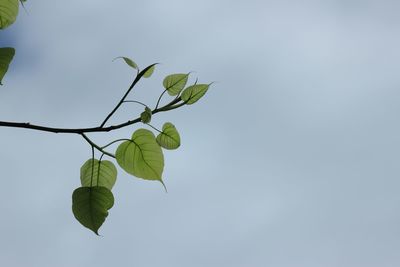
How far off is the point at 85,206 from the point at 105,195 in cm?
7

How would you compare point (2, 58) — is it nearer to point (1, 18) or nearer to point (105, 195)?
point (1, 18)

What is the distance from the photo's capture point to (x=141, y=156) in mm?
1515

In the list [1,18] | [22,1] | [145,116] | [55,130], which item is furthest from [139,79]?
[22,1]

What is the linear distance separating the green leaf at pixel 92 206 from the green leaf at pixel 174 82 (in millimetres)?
483

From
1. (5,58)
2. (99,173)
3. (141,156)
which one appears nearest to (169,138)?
(141,156)

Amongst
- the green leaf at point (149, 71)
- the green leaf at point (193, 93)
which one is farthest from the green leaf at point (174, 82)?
the green leaf at point (193, 93)

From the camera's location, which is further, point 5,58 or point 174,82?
point 174,82

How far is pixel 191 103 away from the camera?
5.04 feet

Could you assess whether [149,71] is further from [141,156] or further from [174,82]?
[141,156]

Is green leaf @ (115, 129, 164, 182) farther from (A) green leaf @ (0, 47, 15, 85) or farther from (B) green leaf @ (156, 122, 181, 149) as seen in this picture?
(A) green leaf @ (0, 47, 15, 85)

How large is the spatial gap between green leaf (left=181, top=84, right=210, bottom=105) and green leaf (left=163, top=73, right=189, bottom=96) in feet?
0.82

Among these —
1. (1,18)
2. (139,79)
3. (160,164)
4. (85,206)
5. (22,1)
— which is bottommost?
(85,206)

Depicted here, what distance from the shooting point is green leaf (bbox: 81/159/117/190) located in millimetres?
1616

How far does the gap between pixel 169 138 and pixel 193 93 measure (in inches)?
6.4
